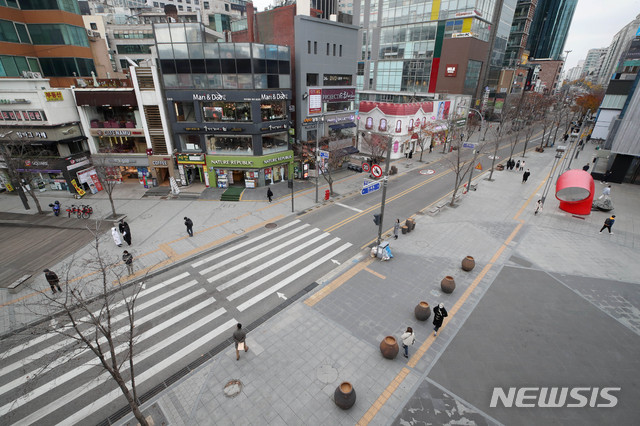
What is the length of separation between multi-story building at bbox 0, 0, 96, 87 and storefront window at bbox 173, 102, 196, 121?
12334 millimetres

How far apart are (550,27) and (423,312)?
187269 mm

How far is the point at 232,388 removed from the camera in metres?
10.5

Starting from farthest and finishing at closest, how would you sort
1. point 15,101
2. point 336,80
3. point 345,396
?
point 336,80 → point 15,101 → point 345,396

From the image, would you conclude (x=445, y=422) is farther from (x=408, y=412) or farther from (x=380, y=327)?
(x=380, y=327)

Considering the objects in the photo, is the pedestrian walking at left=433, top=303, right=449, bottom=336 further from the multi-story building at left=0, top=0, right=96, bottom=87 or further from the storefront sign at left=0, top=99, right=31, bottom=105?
the multi-story building at left=0, top=0, right=96, bottom=87

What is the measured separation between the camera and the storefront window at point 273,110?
3000 centimetres

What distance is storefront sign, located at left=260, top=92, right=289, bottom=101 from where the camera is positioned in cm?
2892

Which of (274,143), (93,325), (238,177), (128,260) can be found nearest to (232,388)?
(93,325)

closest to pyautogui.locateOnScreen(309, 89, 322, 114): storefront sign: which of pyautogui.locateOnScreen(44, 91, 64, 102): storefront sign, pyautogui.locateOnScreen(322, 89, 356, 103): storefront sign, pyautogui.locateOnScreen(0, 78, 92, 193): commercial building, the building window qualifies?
pyautogui.locateOnScreen(322, 89, 356, 103): storefront sign

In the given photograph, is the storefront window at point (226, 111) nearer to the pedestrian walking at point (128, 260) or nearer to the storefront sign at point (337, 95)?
the storefront sign at point (337, 95)

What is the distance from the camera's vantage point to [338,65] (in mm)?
35125

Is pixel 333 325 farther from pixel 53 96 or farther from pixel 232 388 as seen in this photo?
pixel 53 96

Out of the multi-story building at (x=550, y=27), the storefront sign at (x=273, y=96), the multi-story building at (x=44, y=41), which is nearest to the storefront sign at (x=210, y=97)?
the storefront sign at (x=273, y=96)

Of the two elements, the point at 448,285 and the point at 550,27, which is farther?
the point at 550,27
